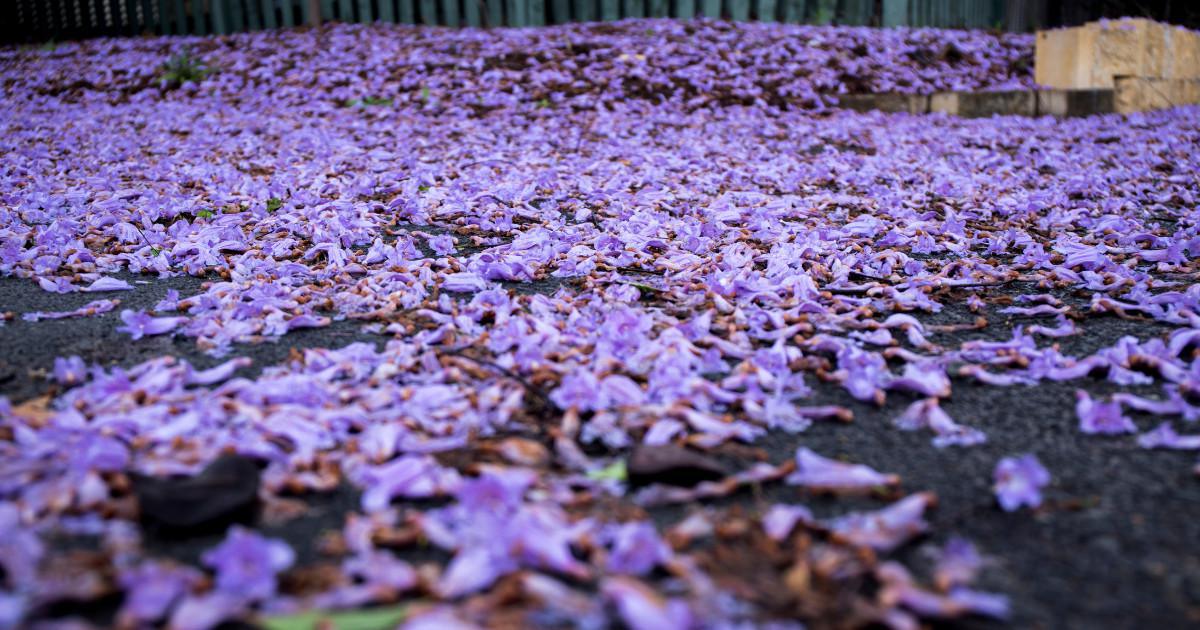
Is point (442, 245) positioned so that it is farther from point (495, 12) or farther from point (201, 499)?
point (495, 12)

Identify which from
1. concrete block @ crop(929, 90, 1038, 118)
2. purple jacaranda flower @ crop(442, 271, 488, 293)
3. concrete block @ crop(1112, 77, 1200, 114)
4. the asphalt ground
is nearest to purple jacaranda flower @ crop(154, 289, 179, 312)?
the asphalt ground

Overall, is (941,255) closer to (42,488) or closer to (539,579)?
(539,579)

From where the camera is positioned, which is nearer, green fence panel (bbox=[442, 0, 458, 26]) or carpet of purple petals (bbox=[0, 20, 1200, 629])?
carpet of purple petals (bbox=[0, 20, 1200, 629])

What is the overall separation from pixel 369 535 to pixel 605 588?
43 cm

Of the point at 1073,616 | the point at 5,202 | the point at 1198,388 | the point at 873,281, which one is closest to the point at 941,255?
the point at 873,281

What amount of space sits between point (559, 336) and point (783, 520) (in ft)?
3.45

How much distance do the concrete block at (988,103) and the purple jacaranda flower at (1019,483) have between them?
25.5 ft

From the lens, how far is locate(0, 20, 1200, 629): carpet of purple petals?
4.06ft

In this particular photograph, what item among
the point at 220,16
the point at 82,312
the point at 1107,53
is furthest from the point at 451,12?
the point at 82,312

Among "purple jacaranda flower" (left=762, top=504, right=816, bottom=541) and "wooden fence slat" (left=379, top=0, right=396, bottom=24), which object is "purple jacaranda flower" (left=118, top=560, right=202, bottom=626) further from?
"wooden fence slat" (left=379, top=0, right=396, bottom=24)

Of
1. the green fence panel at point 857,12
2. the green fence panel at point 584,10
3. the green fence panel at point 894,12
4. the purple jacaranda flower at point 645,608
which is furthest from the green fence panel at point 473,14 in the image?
the purple jacaranda flower at point 645,608

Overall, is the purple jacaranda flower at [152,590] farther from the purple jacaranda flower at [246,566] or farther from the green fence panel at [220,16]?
the green fence panel at [220,16]

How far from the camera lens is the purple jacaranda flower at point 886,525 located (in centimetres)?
133

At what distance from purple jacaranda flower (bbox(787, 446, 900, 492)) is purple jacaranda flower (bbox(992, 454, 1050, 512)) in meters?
0.18
